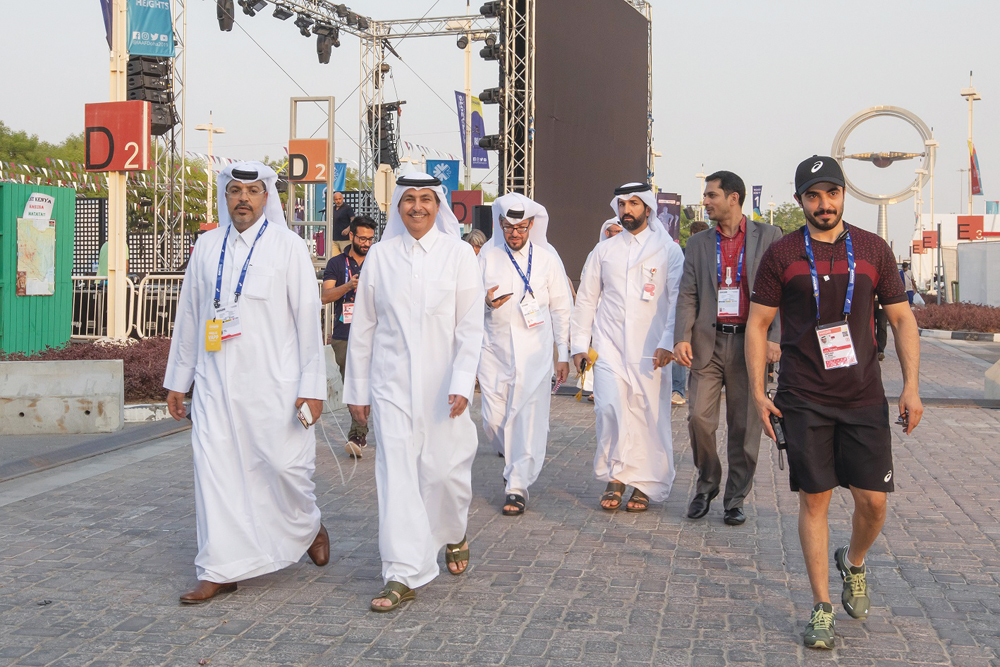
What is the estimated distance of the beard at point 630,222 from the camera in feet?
25.0

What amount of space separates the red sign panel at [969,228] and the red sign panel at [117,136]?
34412mm

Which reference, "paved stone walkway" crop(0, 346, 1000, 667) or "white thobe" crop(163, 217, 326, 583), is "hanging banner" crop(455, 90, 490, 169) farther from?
"white thobe" crop(163, 217, 326, 583)

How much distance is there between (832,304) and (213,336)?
2.81 metres

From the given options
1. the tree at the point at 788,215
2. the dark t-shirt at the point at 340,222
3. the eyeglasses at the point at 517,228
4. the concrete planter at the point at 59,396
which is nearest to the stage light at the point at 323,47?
the dark t-shirt at the point at 340,222

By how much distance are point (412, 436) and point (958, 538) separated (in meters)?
3.26

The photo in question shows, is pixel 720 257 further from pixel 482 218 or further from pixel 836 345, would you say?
pixel 482 218

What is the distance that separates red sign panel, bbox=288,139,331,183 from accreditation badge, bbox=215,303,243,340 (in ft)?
31.2

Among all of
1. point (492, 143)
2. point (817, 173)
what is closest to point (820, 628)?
point (817, 173)

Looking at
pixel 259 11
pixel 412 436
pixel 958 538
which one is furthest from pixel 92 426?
pixel 259 11

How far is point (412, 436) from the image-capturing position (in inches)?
211

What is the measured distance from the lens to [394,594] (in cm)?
507

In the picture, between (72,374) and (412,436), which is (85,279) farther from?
(412,436)

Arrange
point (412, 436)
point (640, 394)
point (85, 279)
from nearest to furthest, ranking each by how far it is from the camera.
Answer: point (412, 436) → point (640, 394) → point (85, 279)

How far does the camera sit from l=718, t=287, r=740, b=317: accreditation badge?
6.83 meters
